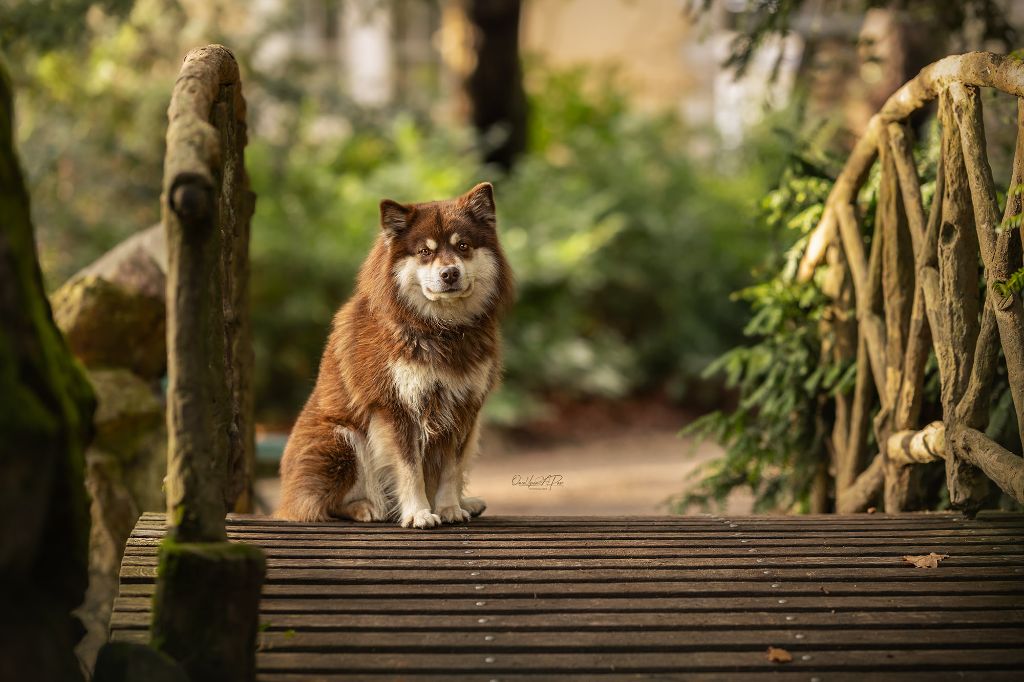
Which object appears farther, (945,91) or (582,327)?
(582,327)

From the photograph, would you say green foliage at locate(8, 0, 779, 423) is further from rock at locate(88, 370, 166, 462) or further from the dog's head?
the dog's head

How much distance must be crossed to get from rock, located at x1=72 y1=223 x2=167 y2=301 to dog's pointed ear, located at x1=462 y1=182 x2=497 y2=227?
2.47 m

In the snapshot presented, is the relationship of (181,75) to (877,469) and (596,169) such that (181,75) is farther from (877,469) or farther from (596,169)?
(596,169)

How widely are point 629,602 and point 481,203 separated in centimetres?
186

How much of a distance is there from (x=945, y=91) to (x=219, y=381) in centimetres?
298

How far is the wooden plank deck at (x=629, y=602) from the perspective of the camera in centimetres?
332

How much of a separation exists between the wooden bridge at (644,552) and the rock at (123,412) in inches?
51.7

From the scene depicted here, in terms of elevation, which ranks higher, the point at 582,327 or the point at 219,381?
the point at 582,327

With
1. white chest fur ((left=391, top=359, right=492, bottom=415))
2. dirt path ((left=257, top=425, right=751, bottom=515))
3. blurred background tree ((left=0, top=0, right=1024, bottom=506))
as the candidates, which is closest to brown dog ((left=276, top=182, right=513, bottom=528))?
white chest fur ((left=391, top=359, right=492, bottom=415))

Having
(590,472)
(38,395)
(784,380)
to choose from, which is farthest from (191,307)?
(590,472)

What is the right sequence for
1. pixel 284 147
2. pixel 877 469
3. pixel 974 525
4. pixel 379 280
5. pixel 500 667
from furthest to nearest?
pixel 284 147, pixel 877 469, pixel 379 280, pixel 974 525, pixel 500 667

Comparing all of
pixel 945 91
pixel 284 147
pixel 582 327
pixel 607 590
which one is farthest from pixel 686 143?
pixel 607 590

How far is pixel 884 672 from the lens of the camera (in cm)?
330

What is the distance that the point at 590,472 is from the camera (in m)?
10.8
